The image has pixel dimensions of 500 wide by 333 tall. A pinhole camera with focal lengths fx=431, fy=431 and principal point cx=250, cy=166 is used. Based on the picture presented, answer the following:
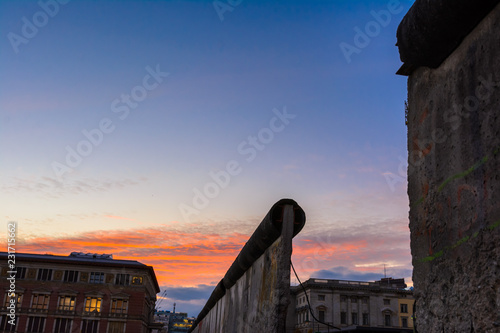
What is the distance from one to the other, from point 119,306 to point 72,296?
663cm

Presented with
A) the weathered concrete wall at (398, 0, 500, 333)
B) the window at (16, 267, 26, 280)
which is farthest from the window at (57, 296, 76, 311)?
the weathered concrete wall at (398, 0, 500, 333)

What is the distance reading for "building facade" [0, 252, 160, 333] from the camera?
194ft

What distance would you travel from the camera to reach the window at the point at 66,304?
196 ft

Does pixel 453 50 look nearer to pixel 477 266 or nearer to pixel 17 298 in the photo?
pixel 477 266

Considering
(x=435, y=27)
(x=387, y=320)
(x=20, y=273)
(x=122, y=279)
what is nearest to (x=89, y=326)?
(x=122, y=279)

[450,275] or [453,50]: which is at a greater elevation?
[453,50]

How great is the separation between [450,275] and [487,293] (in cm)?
33

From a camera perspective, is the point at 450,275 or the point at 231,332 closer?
the point at 450,275

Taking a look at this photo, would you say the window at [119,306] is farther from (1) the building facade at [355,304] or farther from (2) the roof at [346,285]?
(2) the roof at [346,285]

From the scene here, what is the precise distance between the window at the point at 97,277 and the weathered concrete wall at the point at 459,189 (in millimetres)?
65156

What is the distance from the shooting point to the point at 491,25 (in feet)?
7.32

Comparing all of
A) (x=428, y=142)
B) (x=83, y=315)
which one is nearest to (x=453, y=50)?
(x=428, y=142)

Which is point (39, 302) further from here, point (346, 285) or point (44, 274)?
point (346, 285)

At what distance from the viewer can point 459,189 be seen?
2.41 meters
